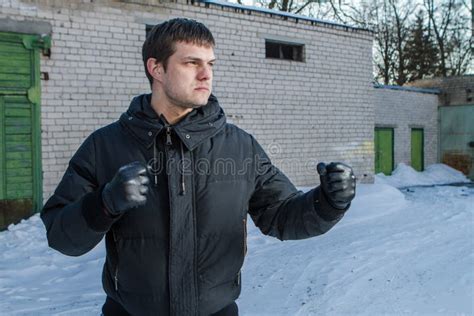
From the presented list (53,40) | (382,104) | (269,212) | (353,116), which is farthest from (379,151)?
(269,212)

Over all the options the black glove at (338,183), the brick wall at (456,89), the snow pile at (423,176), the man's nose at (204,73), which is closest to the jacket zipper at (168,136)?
the man's nose at (204,73)

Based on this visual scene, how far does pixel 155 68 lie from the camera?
5.25ft

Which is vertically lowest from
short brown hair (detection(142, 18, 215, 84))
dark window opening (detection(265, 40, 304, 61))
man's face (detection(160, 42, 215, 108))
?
man's face (detection(160, 42, 215, 108))

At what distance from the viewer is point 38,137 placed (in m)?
6.60

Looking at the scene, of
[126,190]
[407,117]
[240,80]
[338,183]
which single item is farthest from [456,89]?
[126,190]

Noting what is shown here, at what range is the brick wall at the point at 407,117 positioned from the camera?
562 inches

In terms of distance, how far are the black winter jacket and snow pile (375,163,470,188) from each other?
12147 millimetres

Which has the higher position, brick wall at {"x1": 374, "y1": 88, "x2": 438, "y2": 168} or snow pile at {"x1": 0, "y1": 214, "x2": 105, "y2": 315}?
brick wall at {"x1": 374, "y1": 88, "x2": 438, "y2": 168}

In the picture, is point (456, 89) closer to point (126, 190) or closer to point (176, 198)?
point (176, 198)

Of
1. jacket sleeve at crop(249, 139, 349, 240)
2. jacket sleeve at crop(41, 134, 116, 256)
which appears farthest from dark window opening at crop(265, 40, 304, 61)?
jacket sleeve at crop(41, 134, 116, 256)

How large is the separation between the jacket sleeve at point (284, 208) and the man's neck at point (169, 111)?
318 mm

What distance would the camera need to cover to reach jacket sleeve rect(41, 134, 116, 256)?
131 centimetres

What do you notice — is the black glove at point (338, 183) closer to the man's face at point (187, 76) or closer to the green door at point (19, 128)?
the man's face at point (187, 76)

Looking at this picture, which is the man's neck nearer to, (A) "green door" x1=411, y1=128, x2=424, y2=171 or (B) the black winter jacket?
(B) the black winter jacket
